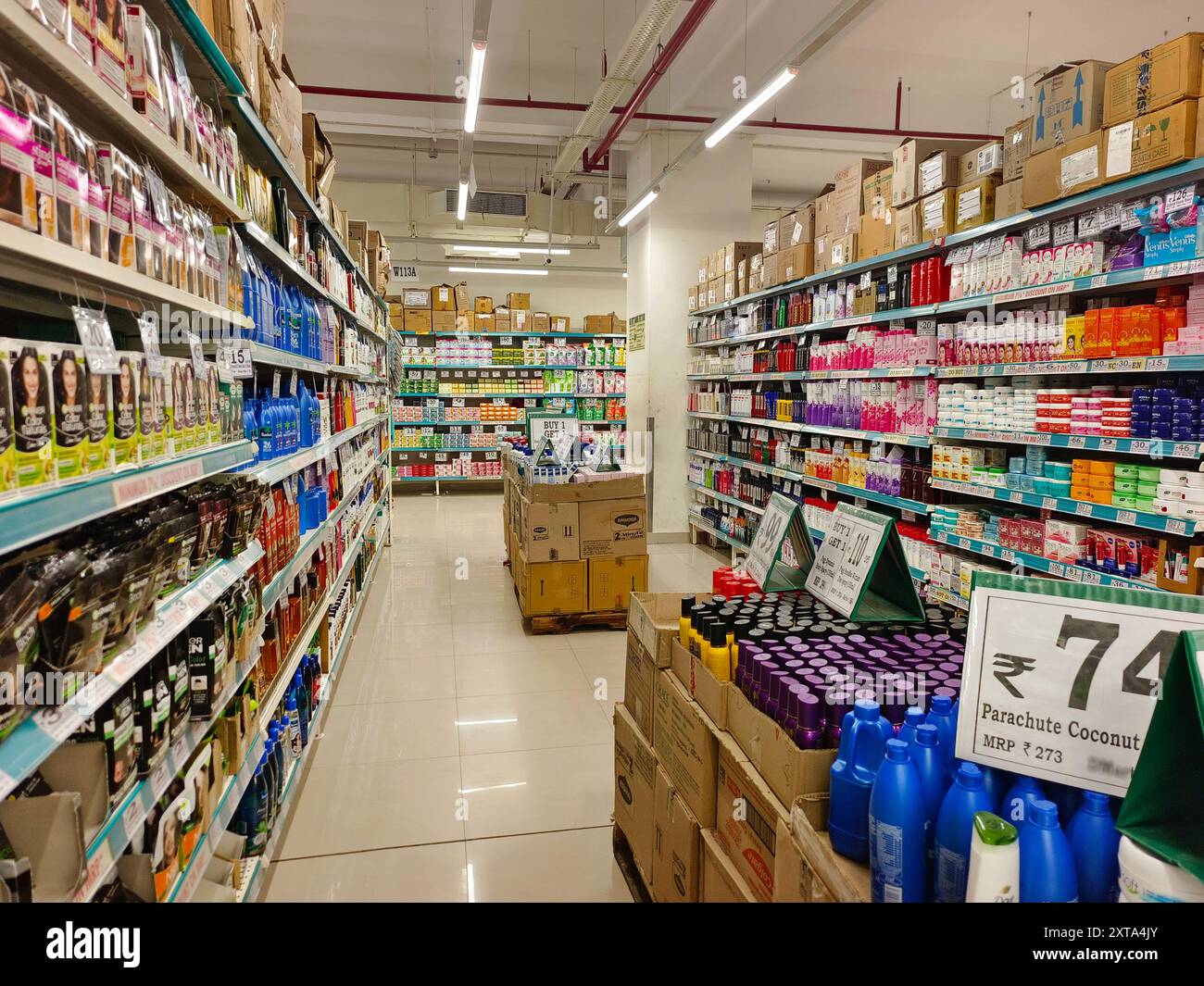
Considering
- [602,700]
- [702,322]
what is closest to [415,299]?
[702,322]

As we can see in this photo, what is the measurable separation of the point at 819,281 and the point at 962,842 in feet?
17.9

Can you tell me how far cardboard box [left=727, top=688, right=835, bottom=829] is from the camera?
1591mm

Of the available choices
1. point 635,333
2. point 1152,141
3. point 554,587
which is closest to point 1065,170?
point 1152,141

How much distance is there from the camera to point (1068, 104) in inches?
134

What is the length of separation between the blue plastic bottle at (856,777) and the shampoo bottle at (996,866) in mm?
299

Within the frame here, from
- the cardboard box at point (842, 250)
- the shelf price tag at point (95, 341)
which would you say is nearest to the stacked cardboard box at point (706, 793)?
the shelf price tag at point (95, 341)

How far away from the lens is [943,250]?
4.57 meters

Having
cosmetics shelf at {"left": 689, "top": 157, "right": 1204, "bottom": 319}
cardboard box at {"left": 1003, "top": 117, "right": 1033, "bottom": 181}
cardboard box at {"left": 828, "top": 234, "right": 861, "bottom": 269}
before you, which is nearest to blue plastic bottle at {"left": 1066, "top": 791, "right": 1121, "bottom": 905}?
cosmetics shelf at {"left": 689, "top": 157, "right": 1204, "bottom": 319}

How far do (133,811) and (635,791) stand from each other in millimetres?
1522

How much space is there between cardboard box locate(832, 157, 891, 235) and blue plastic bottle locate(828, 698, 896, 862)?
4585 mm

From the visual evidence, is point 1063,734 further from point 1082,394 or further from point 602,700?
point 602,700

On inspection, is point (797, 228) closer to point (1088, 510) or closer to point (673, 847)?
point (1088, 510)

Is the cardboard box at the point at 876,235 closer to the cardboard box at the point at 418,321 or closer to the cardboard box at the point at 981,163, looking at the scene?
the cardboard box at the point at 981,163
